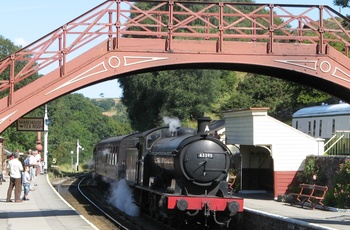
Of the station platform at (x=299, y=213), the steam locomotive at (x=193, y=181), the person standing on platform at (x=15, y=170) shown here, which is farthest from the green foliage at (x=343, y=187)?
the person standing on platform at (x=15, y=170)

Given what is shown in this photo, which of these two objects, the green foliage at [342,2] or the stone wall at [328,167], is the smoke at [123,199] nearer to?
the stone wall at [328,167]

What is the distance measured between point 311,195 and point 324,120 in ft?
42.7

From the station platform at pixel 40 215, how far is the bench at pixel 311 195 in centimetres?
819

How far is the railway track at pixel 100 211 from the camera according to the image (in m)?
20.1

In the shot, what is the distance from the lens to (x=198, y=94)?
4959 cm

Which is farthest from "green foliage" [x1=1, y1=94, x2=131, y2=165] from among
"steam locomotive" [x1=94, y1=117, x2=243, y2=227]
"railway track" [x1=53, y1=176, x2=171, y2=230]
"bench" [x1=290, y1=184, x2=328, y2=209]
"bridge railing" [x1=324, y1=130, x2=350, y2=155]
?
"steam locomotive" [x1=94, y1=117, x2=243, y2=227]

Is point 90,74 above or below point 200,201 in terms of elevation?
above

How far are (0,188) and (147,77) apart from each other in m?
21.7

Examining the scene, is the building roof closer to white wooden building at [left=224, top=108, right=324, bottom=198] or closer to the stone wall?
white wooden building at [left=224, top=108, right=324, bottom=198]

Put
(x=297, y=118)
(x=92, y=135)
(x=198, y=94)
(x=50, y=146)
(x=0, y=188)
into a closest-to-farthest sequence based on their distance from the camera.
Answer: (x=0, y=188) → (x=297, y=118) → (x=198, y=94) → (x=50, y=146) → (x=92, y=135)

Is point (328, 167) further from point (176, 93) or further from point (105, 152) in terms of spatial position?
point (176, 93)

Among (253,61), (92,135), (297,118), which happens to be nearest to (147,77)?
(297,118)

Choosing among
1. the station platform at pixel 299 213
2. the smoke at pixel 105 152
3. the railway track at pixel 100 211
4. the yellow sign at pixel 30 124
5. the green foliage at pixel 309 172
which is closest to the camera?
the station platform at pixel 299 213

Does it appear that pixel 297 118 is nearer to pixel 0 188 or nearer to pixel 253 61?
pixel 0 188
